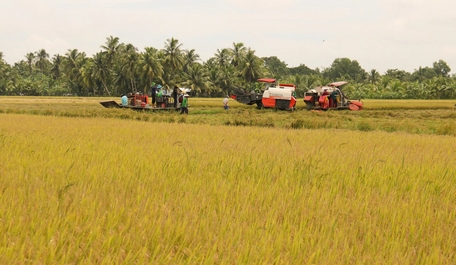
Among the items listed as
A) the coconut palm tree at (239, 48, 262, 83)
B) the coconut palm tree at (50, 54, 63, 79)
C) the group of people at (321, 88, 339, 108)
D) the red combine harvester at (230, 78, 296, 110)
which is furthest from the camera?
the coconut palm tree at (50, 54, 63, 79)

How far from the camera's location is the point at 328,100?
84.4 ft

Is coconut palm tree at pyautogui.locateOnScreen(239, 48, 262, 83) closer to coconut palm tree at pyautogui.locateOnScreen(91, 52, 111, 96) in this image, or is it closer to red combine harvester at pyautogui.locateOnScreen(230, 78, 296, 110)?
coconut palm tree at pyautogui.locateOnScreen(91, 52, 111, 96)

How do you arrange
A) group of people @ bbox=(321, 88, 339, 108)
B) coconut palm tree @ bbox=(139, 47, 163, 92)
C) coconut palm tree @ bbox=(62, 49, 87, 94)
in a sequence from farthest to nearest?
coconut palm tree @ bbox=(62, 49, 87, 94), coconut palm tree @ bbox=(139, 47, 163, 92), group of people @ bbox=(321, 88, 339, 108)

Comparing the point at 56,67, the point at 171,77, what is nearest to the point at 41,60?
the point at 56,67

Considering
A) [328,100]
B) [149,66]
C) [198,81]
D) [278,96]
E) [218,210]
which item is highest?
[149,66]

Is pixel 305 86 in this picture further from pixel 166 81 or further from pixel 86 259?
pixel 86 259

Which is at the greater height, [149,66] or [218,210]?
[149,66]

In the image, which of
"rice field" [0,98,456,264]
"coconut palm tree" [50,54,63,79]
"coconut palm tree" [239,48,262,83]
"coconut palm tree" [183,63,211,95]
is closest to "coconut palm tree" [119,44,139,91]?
"coconut palm tree" [183,63,211,95]

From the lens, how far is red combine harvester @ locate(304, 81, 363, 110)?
2550 centimetres

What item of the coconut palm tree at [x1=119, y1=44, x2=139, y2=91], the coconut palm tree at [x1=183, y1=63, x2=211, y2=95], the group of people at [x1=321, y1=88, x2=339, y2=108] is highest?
the coconut palm tree at [x1=119, y1=44, x2=139, y2=91]

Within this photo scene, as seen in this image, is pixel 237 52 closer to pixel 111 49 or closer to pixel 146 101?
pixel 111 49

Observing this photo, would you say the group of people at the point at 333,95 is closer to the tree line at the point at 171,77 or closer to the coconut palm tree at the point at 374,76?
the tree line at the point at 171,77

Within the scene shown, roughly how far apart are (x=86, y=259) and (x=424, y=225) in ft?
7.49

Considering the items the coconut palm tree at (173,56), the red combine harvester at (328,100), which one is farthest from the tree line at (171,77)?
the red combine harvester at (328,100)
